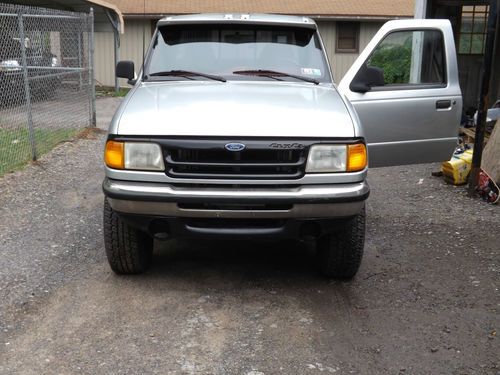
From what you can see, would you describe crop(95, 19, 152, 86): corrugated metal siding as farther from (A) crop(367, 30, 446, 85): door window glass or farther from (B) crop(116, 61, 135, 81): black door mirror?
(B) crop(116, 61, 135, 81): black door mirror

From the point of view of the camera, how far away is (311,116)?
402cm

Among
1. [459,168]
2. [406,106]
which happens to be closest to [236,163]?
[406,106]

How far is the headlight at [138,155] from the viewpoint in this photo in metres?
3.84

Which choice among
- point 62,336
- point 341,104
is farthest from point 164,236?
point 341,104

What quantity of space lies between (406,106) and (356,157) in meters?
2.06

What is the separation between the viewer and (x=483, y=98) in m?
6.71

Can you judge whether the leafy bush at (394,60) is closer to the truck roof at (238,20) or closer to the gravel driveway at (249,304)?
the truck roof at (238,20)

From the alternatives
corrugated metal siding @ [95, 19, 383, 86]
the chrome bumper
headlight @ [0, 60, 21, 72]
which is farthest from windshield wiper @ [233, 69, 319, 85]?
corrugated metal siding @ [95, 19, 383, 86]

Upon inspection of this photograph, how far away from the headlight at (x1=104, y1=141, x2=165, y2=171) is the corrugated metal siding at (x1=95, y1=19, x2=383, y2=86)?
18065 mm

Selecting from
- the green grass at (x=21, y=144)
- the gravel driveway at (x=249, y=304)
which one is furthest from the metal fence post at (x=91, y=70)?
the gravel driveway at (x=249, y=304)

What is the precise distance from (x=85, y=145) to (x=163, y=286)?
6.40m

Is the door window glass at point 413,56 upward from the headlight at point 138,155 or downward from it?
upward

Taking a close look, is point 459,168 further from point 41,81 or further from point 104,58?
point 104,58

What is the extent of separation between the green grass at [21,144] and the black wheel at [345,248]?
16.1 ft
